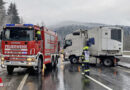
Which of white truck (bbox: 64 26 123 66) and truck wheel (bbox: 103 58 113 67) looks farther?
truck wheel (bbox: 103 58 113 67)

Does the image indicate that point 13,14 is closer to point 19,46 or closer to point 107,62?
point 107,62

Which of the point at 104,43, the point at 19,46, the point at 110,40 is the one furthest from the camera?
the point at 104,43

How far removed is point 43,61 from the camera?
1254 centimetres

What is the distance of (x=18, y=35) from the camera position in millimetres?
10633

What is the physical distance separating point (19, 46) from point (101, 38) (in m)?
9.23

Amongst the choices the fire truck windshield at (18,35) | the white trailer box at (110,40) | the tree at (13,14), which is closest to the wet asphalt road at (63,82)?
the fire truck windshield at (18,35)

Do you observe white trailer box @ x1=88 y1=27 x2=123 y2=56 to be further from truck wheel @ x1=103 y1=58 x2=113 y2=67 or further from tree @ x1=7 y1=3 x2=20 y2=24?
tree @ x1=7 y1=3 x2=20 y2=24

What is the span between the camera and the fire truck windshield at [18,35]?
10.6 metres

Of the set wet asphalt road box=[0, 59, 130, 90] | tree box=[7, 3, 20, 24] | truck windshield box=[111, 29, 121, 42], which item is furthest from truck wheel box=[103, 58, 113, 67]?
tree box=[7, 3, 20, 24]

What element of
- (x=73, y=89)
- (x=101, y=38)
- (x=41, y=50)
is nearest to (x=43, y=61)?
(x=41, y=50)

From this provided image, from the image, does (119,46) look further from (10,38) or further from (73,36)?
(10,38)

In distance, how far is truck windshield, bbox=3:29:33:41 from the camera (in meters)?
10.6

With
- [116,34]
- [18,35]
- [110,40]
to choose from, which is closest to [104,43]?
[110,40]

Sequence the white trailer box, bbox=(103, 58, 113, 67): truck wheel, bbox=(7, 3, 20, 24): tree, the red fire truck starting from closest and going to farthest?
the red fire truck → the white trailer box → bbox=(103, 58, 113, 67): truck wheel → bbox=(7, 3, 20, 24): tree
